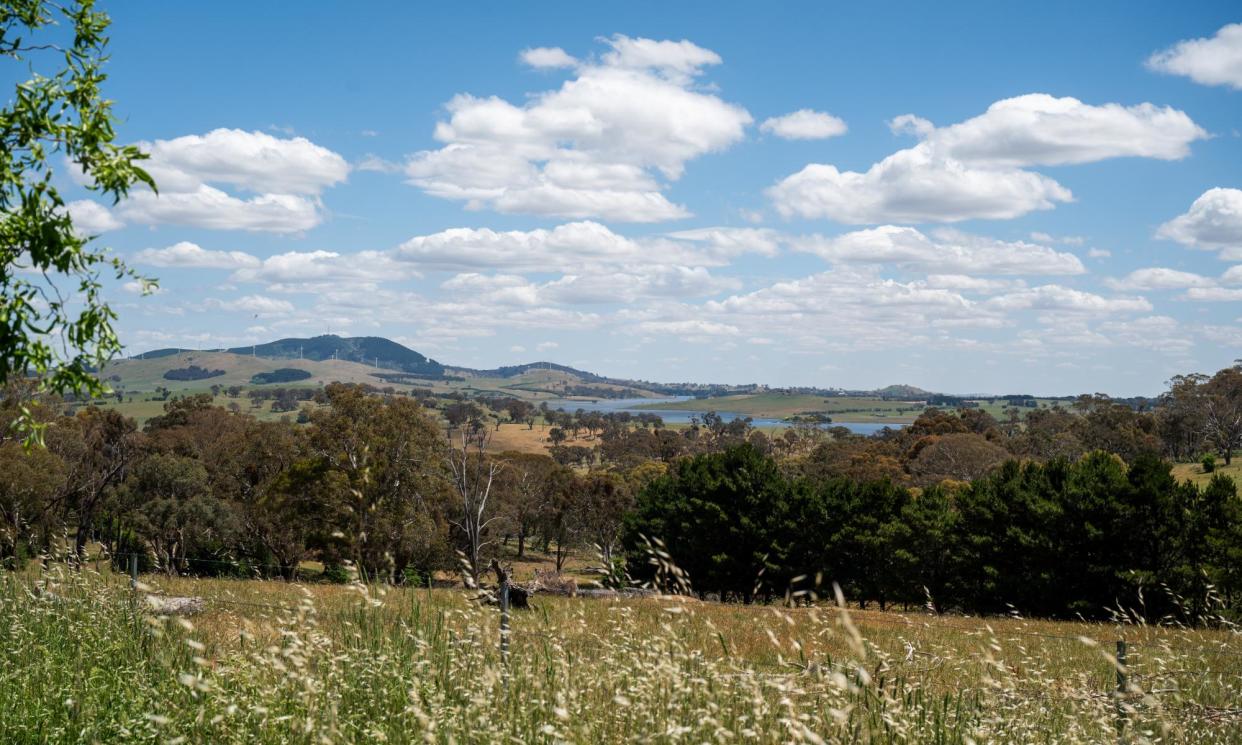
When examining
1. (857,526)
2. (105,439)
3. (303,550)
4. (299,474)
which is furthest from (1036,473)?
(105,439)

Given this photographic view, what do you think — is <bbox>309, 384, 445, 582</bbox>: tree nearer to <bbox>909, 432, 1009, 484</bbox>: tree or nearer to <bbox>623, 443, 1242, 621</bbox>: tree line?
<bbox>623, 443, 1242, 621</bbox>: tree line

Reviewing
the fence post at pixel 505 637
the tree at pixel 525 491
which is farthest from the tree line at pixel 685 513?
the fence post at pixel 505 637

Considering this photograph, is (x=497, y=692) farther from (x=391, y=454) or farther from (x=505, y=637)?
(x=391, y=454)

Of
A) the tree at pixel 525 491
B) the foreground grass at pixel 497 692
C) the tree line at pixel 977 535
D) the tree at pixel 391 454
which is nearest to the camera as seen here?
the foreground grass at pixel 497 692

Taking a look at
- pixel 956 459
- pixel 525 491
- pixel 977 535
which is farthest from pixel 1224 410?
pixel 525 491

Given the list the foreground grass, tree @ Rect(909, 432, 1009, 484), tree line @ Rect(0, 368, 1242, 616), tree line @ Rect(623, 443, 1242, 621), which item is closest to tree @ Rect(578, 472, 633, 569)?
tree line @ Rect(0, 368, 1242, 616)

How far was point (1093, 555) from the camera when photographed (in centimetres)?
3634

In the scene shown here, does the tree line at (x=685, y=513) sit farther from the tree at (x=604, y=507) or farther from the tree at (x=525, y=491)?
the tree at (x=604, y=507)

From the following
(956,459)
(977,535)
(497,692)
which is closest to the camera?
(497,692)

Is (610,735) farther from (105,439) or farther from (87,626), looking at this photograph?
(105,439)

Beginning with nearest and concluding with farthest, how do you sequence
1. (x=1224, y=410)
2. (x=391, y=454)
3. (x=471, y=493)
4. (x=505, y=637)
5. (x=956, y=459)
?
1. (x=505, y=637)
2. (x=391, y=454)
3. (x=471, y=493)
4. (x=956, y=459)
5. (x=1224, y=410)

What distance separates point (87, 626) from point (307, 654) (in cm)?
378

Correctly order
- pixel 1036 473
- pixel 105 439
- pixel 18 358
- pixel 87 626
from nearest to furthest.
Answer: pixel 18 358
pixel 87 626
pixel 1036 473
pixel 105 439

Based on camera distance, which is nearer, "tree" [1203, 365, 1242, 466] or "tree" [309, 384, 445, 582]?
"tree" [309, 384, 445, 582]
